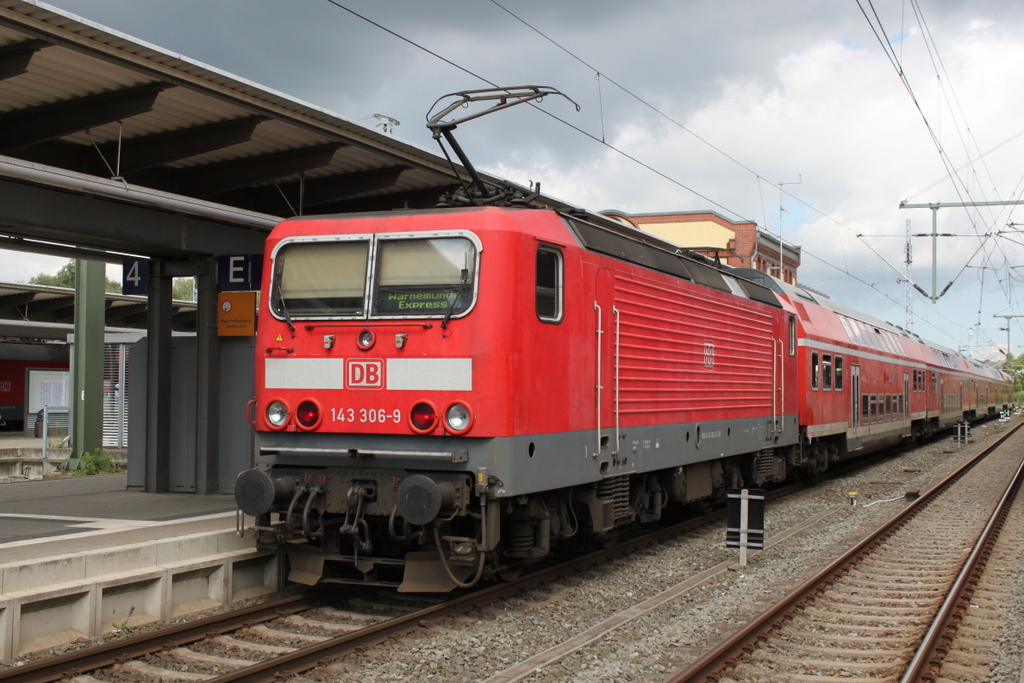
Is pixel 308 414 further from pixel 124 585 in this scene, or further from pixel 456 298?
pixel 124 585

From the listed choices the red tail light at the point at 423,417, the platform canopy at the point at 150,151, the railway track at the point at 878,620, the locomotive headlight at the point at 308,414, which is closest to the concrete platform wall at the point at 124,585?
the locomotive headlight at the point at 308,414

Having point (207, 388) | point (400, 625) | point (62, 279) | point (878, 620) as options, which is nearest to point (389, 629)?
point (400, 625)

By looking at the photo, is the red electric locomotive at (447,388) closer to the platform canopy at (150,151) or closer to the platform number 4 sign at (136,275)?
the platform canopy at (150,151)

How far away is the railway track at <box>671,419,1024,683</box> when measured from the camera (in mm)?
6352

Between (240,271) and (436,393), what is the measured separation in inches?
221

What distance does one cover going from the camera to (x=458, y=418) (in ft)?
23.5

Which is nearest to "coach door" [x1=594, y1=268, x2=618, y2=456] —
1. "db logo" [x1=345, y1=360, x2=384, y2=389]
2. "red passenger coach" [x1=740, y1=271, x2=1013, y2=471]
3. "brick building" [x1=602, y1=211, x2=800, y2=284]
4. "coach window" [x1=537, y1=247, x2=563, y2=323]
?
"coach window" [x1=537, y1=247, x2=563, y2=323]

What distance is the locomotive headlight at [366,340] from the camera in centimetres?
750

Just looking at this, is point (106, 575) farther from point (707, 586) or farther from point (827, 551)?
point (827, 551)

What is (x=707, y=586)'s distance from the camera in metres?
8.90

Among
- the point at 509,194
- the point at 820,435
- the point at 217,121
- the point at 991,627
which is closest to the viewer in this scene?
the point at 991,627

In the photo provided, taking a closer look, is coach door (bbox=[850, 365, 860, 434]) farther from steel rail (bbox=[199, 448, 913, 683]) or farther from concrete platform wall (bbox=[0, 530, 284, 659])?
concrete platform wall (bbox=[0, 530, 284, 659])

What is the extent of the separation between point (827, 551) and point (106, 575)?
7841 mm

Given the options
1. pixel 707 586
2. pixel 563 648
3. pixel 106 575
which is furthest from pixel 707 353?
pixel 106 575
